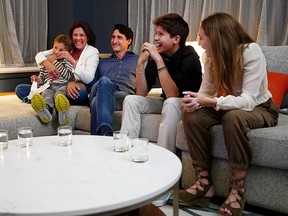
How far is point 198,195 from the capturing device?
6.23ft

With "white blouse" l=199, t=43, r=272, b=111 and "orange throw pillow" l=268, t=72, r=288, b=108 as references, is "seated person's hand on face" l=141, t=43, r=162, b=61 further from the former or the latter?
"orange throw pillow" l=268, t=72, r=288, b=108

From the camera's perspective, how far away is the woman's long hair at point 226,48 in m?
1.85

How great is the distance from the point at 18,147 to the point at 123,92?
120cm

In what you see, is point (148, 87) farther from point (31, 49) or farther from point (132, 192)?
point (31, 49)

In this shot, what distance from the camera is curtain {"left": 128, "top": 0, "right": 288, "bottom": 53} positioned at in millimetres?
2938

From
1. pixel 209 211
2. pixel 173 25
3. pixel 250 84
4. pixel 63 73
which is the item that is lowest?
pixel 209 211

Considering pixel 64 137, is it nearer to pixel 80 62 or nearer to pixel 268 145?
pixel 268 145

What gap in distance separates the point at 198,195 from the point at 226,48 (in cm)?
76

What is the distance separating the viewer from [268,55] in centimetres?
238

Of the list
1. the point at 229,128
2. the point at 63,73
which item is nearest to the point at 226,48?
the point at 229,128

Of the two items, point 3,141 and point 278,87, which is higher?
point 278,87

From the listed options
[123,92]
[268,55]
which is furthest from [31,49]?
[268,55]

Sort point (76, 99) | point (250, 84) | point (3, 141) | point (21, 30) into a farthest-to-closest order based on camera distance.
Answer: point (21, 30) → point (76, 99) → point (250, 84) → point (3, 141)

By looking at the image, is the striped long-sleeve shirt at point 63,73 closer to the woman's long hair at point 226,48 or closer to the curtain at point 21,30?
the curtain at point 21,30
